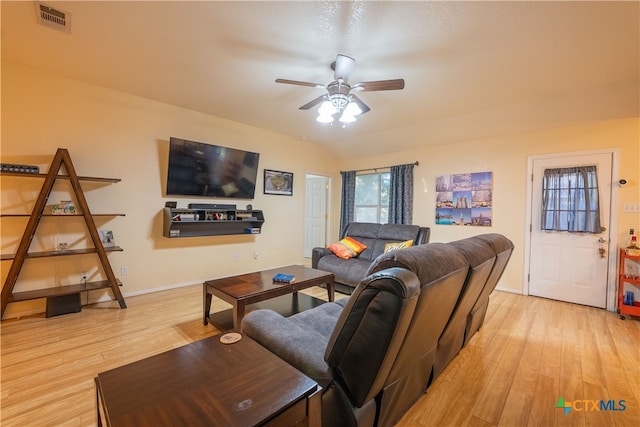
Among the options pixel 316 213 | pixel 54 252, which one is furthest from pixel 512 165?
pixel 54 252

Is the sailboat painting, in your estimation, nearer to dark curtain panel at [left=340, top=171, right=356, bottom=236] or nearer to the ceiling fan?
dark curtain panel at [left=340, top=171, right=356, bottom=236]

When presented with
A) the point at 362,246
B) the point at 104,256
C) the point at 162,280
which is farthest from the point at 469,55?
the point at 162,280

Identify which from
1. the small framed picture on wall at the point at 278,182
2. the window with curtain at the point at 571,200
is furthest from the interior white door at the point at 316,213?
the window with curtain at the point at 571,200

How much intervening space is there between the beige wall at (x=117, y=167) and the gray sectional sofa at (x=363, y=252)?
145 centimetres

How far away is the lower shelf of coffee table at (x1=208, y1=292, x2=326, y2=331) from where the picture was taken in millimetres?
2664

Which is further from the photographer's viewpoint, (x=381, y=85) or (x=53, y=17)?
(x=381, y=85)

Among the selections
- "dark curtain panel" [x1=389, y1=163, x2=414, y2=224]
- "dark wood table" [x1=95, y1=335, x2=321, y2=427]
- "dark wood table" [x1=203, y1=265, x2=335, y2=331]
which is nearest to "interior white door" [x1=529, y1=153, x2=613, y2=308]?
"dark curtain panel" [x1=389, y1=163, x2=414, y2=224]

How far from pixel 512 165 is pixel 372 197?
2.41 m

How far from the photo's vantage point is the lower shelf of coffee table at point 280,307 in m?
2.66

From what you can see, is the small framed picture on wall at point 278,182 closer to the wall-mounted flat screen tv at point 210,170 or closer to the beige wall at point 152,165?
the beige wall at point 152,165

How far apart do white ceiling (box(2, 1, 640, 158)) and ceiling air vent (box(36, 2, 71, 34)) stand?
0.05m

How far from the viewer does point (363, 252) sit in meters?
4.18

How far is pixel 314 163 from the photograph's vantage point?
5742mm

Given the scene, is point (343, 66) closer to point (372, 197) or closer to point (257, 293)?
point (257, 293)
